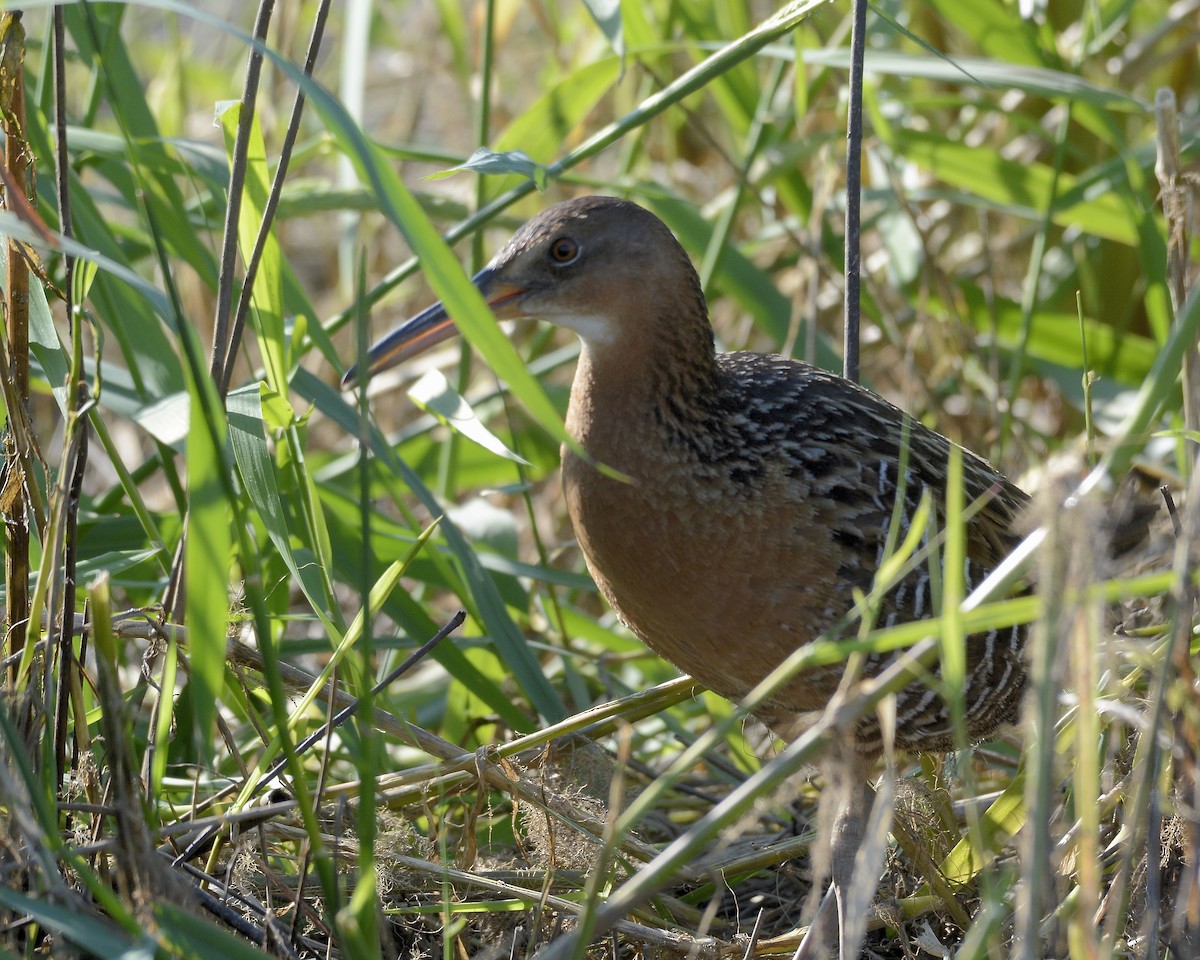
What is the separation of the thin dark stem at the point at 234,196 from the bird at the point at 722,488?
0.34 meters

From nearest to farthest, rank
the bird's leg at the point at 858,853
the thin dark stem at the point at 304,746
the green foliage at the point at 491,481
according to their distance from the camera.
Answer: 1. the bird's leg at the point at 858,853
2. the green foliage at the point at 491,481
3. the thin dark stem at the point at 304,746

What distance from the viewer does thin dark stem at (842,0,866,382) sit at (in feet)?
6.95

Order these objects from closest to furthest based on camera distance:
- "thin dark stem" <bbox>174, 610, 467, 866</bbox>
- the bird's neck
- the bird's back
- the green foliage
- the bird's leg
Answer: the bird's leg < the green foliage < "thin dark stem" <bbox>174, 610, 467, 866</bbox> < the bird's back < the bird's neck

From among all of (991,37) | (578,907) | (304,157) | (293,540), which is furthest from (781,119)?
(578,907)

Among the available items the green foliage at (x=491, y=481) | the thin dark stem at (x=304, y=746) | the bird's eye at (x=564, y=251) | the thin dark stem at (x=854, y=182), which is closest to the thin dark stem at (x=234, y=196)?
the green foliage at (x=491, y=481)

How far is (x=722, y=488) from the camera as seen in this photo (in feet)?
6.85

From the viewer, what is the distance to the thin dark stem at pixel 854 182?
2.12 metres

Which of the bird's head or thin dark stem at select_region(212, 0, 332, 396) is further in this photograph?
the bird's head

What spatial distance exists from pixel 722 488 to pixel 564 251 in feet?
1.56

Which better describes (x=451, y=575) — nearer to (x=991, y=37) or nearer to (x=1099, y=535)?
(x=1099, y=535)

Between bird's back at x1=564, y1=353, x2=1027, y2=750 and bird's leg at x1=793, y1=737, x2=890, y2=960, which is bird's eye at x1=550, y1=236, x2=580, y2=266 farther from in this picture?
bird's leg at x1=793, y1=737, x2=890, y2=960

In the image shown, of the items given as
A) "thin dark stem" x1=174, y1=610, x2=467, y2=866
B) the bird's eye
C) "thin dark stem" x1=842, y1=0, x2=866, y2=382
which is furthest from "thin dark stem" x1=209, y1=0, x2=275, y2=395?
"thin dark stem" x1=842, y1=0, x2=866, y2=382

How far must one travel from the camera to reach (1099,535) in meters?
1.17

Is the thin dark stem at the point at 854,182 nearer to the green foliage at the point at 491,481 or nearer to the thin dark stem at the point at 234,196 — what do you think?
the green foliage at the point at 491,481
